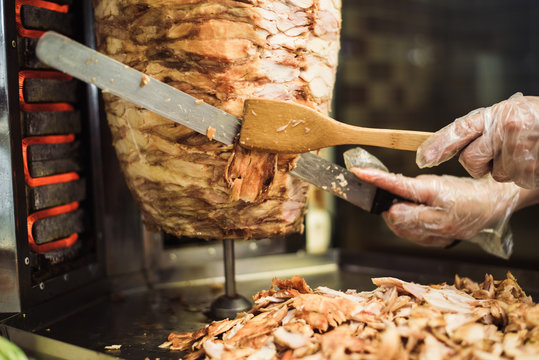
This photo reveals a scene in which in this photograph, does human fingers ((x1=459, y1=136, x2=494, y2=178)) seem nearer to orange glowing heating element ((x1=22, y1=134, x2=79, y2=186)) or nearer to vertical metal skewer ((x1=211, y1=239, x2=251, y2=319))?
vertical metal skewer ((x1=211, y1=239, x2=251, y2=319))

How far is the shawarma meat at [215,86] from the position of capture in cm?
107

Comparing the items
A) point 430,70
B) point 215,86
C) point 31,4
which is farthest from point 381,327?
point 430,70

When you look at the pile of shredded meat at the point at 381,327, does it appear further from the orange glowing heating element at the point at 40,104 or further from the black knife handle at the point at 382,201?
the orange glowing heating element at the point at 40,104

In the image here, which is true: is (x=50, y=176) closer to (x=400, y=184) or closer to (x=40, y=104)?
(x=40, y=104)

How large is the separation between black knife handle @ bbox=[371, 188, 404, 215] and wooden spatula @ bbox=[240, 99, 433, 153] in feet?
0.85

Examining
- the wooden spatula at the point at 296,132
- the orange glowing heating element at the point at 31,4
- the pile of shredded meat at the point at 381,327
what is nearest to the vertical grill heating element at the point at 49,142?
the orange glowing heating element at the point at 31,4

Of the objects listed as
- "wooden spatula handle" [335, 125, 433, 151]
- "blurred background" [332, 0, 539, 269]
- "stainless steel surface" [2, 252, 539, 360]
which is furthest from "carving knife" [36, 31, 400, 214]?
"blurred background" [332, 0, 539, 269]

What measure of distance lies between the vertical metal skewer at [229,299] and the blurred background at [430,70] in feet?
3.02

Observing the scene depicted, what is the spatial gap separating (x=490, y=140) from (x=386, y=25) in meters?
1.74

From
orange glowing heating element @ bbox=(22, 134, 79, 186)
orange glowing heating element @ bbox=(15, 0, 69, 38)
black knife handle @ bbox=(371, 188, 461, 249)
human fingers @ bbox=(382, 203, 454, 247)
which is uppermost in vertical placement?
orange glowing heating element @ bbox=(15, 0, 69, 38)

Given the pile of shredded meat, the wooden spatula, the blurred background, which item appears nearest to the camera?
the pile of shredded meat

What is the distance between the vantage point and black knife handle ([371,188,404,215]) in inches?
54.1

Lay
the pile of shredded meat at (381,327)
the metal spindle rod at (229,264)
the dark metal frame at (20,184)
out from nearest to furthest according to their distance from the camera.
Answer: the pile of shredded meat at (381,327) → the dark metal frame at (20,184) → the metal spindle rod at (229,264)

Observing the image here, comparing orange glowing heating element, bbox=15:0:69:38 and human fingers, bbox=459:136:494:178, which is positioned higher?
orange glowing heating element, bbox=15:0:69:38
